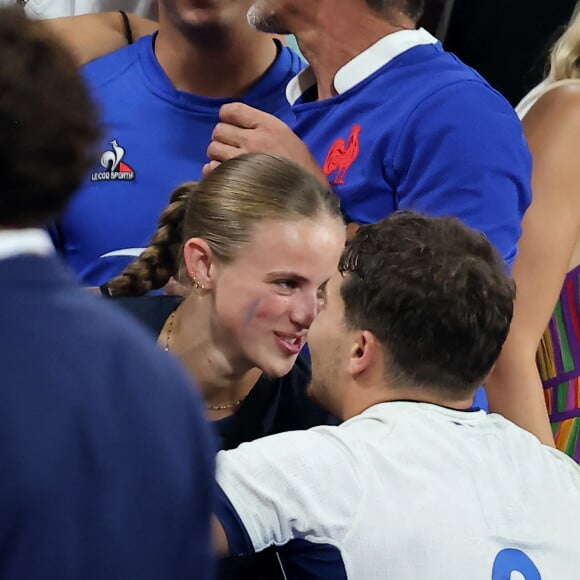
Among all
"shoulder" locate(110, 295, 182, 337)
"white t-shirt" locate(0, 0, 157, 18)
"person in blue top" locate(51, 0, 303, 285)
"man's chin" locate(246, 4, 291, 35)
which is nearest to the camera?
"shoulder" locate(110, 295, 182, 337)

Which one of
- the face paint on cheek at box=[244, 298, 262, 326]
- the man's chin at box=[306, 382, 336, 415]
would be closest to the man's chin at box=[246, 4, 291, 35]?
the face paint on cheek at box=[244, 298, 262, 326]

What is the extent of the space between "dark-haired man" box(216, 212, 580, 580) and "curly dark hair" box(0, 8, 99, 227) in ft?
1.40

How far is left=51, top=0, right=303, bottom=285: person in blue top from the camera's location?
5.43 ft

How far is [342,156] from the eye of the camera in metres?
1.42

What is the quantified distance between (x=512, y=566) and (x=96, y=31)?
4.20 ft

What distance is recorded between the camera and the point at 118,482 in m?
0.57

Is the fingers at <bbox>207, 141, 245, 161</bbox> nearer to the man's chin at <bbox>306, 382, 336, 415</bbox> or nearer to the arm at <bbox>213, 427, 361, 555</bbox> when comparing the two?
the man's chin at <bbox>306, 382, 336, 415</bbox>

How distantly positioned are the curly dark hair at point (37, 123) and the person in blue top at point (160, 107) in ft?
3.41

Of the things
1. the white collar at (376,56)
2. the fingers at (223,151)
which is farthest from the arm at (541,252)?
the fingers at (223,151)

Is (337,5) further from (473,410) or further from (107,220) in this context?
(473,410)

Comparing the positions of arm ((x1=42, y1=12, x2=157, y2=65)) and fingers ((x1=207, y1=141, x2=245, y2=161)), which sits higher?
fingers ((x1=207, y1=141, x2=245, y2=161))

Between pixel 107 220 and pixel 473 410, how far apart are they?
781 mm

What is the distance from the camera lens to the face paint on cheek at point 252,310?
52.2 inches

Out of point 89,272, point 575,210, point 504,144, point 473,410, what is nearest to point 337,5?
point 504,144
